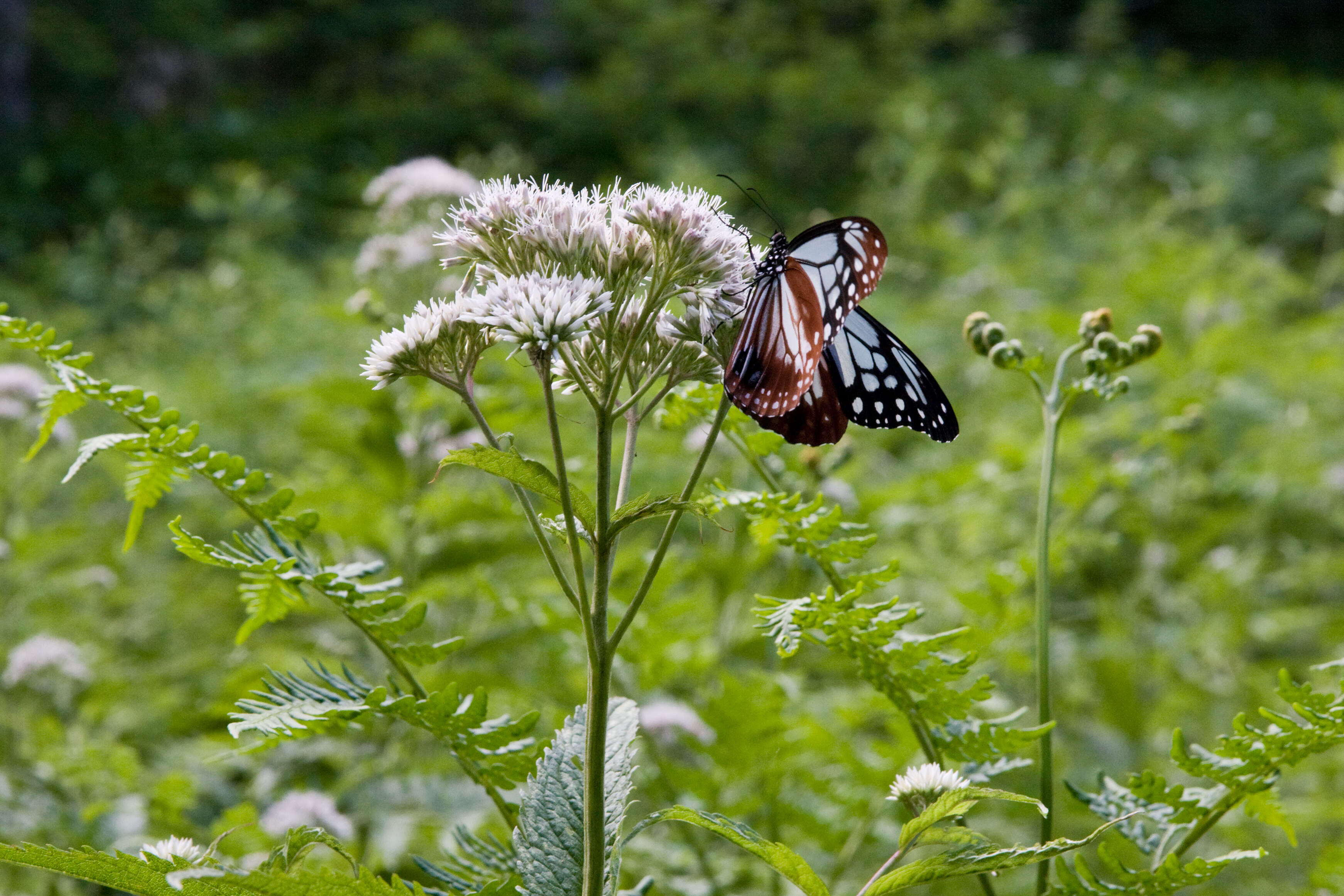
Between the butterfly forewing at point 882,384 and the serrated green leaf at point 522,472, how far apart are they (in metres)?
0.50

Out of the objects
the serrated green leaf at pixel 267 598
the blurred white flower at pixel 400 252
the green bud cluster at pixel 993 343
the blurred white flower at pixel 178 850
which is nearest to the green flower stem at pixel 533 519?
the serrated green leaf at pixel 267 598

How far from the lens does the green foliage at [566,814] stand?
1096 millimetres

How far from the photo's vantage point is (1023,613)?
1.83 m

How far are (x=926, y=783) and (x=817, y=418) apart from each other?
492 mm

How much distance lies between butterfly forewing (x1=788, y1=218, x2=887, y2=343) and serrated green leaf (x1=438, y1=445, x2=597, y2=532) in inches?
16.7

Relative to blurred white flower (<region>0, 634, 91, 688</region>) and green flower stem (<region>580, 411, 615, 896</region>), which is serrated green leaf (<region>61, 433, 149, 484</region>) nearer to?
green flower stem (<region>580, 411, 615, 896</region>)

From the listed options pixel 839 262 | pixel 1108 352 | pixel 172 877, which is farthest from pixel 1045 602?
pixel 172 877

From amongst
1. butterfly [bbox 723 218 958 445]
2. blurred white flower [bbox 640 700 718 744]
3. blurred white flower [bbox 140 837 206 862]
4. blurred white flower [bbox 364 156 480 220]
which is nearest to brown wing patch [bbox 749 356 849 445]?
butterfly [bbox 723 218 958 445]

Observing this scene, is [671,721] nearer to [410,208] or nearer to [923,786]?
[923,786]

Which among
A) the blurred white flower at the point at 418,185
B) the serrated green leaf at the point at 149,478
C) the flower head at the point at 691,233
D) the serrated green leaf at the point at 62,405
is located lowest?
the serrated green leaf at the point at 149,478

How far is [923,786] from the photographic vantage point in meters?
1.17

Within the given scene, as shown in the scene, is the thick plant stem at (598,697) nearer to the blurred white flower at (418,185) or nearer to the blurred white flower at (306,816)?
the blurred white flower at (306,816)

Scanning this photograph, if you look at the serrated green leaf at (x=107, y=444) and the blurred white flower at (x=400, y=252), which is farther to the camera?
the blurred white flower at (x=400, y=252)

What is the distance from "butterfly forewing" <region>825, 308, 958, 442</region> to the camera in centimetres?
147
